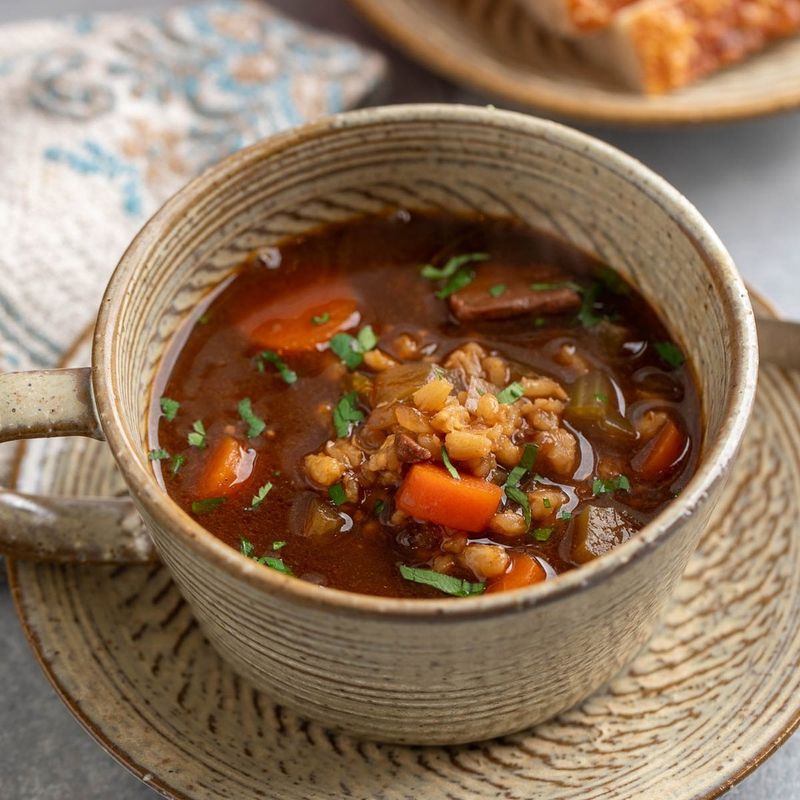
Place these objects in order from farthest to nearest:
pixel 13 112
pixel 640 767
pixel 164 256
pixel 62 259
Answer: pixel 13 112 < pixel 62 259 < pixel 164 256 < pixel 640 767

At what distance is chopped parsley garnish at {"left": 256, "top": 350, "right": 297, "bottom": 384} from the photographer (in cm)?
258

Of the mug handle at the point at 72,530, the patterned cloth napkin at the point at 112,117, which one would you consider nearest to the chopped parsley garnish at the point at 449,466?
the mug handle at the point at 72,530

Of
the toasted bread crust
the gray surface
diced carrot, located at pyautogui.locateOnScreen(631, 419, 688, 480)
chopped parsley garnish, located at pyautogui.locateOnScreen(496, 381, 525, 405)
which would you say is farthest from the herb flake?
the toasted bread crust

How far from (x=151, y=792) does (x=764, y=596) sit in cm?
144

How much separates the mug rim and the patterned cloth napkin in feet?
3.74

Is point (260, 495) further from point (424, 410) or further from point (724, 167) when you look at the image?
point (724, 167)

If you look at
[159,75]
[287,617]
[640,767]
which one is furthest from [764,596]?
[159,75]

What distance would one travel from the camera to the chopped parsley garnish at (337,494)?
7.64 feet

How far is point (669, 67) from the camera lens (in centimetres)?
381

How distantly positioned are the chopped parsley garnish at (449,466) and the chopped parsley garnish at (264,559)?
14.4 inches

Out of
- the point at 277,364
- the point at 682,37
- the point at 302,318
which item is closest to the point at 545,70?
the point at 682,37

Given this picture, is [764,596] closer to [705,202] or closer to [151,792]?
[151,792]

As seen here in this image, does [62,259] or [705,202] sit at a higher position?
[705,202]

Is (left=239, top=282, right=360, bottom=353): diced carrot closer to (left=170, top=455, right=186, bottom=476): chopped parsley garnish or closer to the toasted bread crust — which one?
(left=170, top=455, right=186, bottom=476): chopped parsley garnish
